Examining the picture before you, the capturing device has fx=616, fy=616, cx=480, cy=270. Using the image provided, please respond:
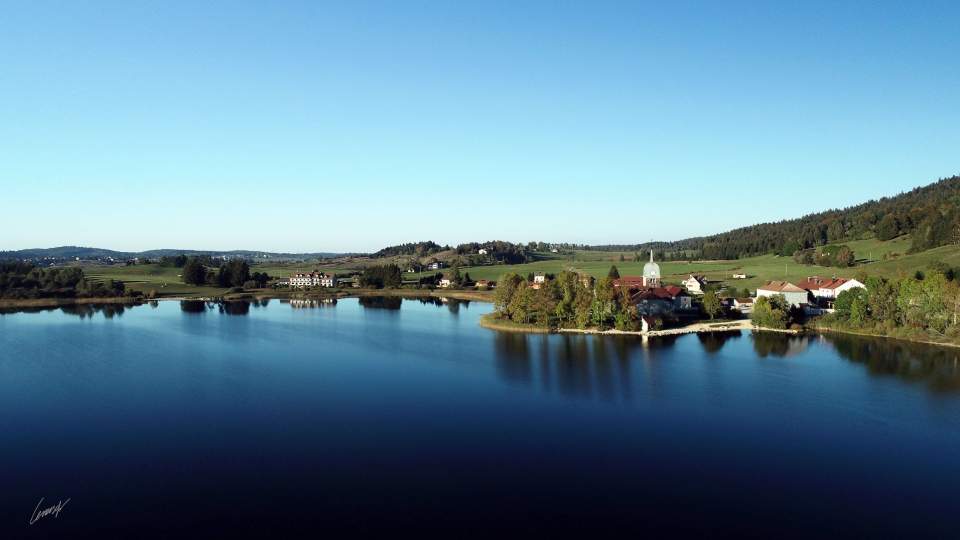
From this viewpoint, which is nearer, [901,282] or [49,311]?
[901,282]

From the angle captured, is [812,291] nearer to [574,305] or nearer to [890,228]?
[574,305]

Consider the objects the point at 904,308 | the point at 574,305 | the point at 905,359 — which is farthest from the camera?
the point at 574,305

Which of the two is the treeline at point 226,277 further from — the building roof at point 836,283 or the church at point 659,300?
the building roof at point 836,283

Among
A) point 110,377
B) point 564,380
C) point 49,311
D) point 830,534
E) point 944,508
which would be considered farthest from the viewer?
point 49,311

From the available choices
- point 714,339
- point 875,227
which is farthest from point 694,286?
point 875,227

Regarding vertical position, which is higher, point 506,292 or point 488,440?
point 506,292

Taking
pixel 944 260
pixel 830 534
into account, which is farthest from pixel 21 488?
pixel 944 260

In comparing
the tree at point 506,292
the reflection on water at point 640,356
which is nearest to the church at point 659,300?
the reflection on water at point 640,356

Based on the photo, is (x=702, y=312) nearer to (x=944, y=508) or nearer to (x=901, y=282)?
(x=901, y=282)
